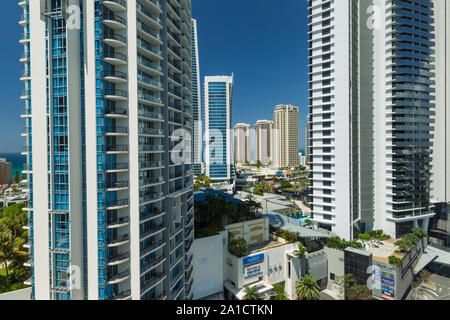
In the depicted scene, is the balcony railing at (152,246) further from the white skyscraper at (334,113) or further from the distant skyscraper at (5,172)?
the distant skyscraper at (5,172)

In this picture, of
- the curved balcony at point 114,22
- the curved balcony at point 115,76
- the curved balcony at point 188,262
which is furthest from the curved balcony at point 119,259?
the curved balcony at point 114,22

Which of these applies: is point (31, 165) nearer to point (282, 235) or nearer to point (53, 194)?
point (53, 194)

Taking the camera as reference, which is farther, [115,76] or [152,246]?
[152,246]

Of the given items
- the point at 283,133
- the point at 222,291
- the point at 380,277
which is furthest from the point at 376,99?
the point at 283,133

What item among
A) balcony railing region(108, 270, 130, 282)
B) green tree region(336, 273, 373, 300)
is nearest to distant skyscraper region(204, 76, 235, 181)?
green tree region(336, 273, 373, 300)

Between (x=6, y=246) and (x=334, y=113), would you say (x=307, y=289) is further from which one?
(x=6, y=246)

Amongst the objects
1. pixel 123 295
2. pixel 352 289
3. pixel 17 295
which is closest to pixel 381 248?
pixel 352 289
